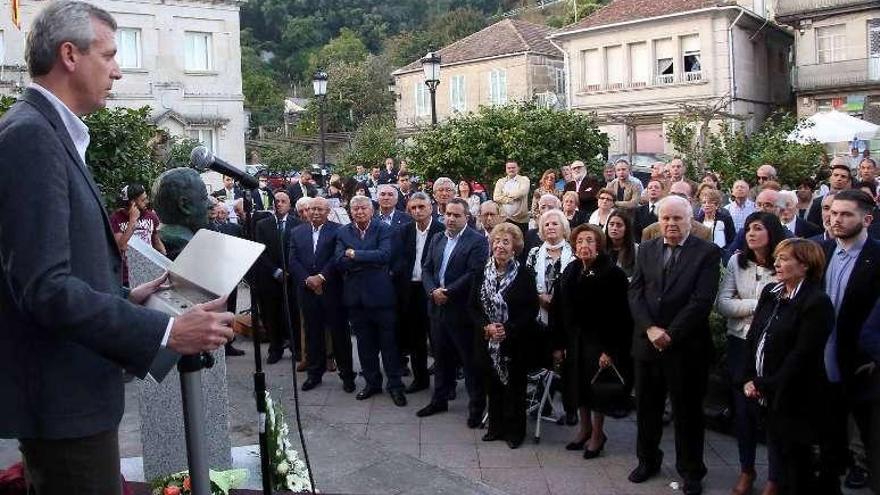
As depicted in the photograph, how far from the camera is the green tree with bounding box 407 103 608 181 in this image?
50.9 ft

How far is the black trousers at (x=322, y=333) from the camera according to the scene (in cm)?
864

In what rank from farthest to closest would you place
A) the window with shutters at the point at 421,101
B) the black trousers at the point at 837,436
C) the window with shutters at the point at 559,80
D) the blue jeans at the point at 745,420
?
1. the window with shutters at the point at 421,101
2. the window with shutters at the point at 559,80
3. the blue jeans at the point at 745,420
4. the black trousers at the point at 837,436

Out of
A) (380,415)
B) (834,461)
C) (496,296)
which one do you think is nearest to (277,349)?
(380,415)

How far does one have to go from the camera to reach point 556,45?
39219 millimetres

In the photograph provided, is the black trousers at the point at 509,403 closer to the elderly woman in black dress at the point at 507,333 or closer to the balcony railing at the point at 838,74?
the elderly woman in black dress at the point at 507,333

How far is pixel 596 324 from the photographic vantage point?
6496mm

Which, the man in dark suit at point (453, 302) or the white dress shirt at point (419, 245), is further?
the white dress shirt at point (419, 245)

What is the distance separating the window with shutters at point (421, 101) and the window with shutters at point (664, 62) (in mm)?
13814

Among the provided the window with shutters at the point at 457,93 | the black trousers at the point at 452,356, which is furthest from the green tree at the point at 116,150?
the window with shutters at the point at 457,93

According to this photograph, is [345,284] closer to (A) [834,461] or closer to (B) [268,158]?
(A) [834,461]

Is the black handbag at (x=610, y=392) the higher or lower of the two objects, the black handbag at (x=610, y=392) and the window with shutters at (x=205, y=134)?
the lower

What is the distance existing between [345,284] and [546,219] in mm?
2182

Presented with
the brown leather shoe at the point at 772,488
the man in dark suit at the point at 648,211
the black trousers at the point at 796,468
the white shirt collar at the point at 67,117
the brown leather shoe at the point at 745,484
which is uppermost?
the white shirt collar at the point at 67,117

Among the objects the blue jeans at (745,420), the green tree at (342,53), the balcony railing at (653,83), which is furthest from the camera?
the green tree at (342,53)
